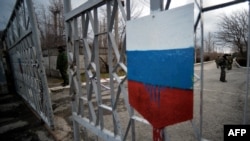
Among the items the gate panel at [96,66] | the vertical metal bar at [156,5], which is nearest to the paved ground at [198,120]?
the gate panel at [96,66]

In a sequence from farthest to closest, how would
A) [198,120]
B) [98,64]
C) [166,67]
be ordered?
1. [198,120]
2. [98,64]
3. [166,67]

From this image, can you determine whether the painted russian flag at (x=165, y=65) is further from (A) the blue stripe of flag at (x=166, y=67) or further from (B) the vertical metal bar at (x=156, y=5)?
(B) the vertical metal bar at (x=156, y=5)

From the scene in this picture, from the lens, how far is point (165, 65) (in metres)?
1.00

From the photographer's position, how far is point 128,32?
129cm

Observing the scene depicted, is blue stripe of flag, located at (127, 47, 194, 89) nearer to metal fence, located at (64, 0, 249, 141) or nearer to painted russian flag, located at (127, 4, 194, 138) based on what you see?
painted russian flag, located at (127, 4, 194, 138)

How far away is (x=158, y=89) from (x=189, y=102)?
0.18 metres

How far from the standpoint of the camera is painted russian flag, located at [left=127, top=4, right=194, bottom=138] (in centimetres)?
93

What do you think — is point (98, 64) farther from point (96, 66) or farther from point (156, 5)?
point (156, 5)

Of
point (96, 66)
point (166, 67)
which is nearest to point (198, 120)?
point (96, 66)

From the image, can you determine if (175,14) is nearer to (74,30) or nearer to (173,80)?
(173,80)

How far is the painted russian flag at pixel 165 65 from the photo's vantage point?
3.05 feet

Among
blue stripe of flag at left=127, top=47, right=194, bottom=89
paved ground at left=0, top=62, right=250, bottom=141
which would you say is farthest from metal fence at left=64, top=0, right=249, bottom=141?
paved ground at left=0, top=62, right=250, bottom=141

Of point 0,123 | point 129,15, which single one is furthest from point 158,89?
point 0,123

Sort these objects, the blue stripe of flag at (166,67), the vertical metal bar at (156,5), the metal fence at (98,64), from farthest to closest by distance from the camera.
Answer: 1. the metal fence at (98,64)
2. the vertical metal bar at (156,5)
3. the blue stripe of flag at (166,67)
